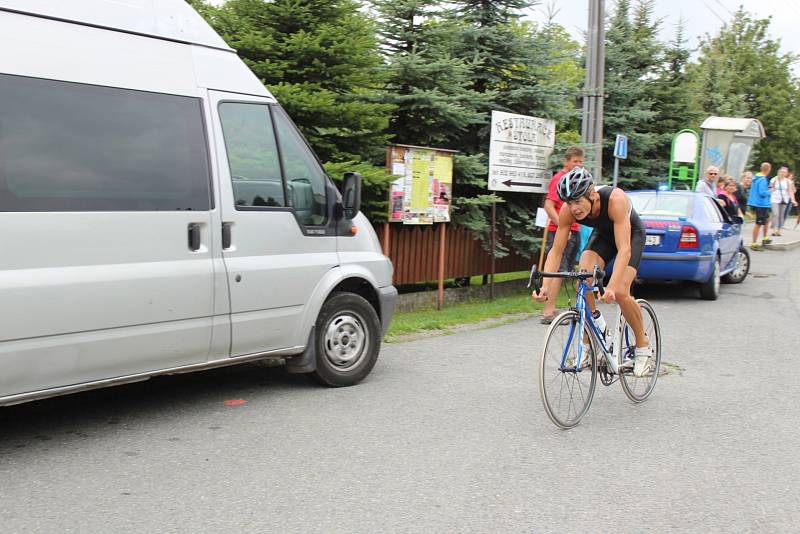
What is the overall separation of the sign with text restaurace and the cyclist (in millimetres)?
5971

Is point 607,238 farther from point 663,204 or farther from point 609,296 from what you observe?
point 663,204

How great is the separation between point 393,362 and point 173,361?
2743mm

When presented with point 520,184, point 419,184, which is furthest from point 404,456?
point 520,184

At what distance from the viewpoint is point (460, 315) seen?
35.7 feet

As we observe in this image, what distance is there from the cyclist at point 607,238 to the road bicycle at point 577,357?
10 centimetres

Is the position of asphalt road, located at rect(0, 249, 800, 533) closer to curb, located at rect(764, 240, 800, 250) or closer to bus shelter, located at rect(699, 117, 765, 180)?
curb, located at rect(764, 240, 800, 250)

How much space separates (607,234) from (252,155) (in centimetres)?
268

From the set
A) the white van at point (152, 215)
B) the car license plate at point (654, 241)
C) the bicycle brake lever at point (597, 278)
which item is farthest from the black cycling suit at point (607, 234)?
the car license plate at point (654, 241)

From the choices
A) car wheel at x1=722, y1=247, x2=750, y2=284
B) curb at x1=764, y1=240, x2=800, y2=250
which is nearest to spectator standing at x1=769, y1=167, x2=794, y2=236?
curb at x1=764, y1=240, x2=800, y2=250

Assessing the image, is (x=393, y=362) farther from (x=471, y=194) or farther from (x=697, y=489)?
(x=471, y=194)

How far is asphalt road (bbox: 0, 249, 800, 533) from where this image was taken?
13.4 ft

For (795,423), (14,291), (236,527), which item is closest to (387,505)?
(236,527)

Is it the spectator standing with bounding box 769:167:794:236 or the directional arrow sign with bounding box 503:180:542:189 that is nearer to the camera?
the directional arrow sign with bounding box 503:180:542:189

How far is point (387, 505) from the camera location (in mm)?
4234
